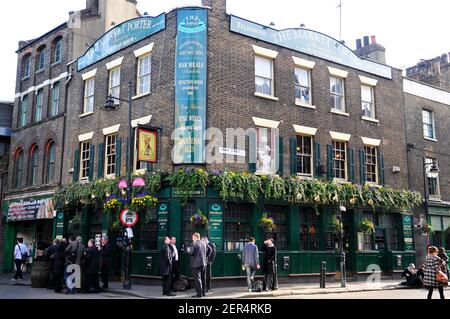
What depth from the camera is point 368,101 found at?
78.8 feet

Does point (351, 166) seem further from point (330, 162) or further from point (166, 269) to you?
point (166, 269)

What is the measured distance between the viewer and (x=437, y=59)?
30.4 meters

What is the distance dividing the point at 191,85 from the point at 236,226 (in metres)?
5.44

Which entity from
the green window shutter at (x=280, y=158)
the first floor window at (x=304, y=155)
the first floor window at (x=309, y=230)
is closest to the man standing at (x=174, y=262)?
the green window shutter at (x=280, y=158)

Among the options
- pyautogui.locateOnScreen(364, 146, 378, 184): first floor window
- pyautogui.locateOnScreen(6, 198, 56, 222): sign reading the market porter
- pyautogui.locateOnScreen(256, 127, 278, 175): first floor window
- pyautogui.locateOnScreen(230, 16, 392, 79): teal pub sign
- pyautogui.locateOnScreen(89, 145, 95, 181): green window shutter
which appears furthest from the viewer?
pyautogui.locateOnScreen(6, 198, 56, 222): sign reading the market porter

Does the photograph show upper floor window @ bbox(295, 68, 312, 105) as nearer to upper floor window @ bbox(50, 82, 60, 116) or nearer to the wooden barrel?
the wooden barrel

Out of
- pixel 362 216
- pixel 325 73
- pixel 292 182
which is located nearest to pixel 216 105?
pixel 292 182

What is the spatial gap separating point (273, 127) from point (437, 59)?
15.7 metres

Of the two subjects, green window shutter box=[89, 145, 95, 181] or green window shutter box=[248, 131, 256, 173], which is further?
green window shutter box=[89, 145, 95, 181]

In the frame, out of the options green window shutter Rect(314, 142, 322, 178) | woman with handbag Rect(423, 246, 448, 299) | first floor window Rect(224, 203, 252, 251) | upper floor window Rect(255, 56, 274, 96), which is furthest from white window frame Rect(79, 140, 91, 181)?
woman with handbag Rect(423, 246, 448, 299)

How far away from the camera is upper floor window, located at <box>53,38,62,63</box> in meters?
27.1

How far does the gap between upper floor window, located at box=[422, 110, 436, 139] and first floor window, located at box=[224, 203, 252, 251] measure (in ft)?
41.3
